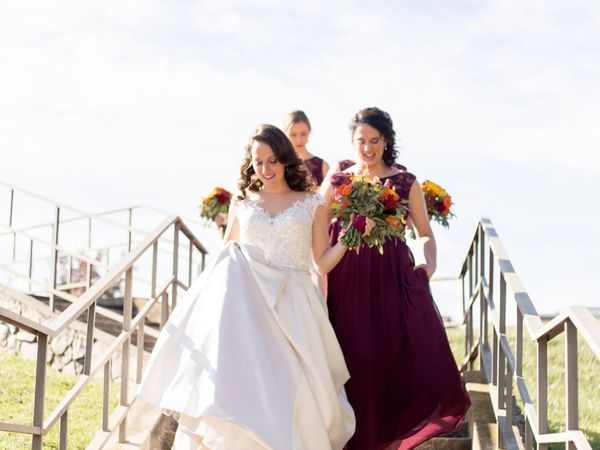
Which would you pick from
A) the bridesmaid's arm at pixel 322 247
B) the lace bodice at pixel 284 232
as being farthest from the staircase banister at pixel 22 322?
the bridesmaid's arm at pixel 322 247

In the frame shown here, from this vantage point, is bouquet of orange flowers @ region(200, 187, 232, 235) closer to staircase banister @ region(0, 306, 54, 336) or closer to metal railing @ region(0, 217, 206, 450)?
metal railing @ region(0, 217, 206, 450)

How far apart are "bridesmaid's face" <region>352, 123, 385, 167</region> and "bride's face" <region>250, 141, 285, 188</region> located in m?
0.67

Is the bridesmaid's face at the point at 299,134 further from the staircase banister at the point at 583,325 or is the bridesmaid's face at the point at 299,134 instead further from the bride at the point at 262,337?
the staircase banister at the point at 583,325

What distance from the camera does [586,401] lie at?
8.75 meters

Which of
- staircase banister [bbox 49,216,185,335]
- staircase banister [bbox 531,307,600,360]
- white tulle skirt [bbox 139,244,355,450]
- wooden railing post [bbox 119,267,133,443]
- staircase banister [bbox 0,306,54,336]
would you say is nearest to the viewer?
staircase banister [bbox 531,307,600,360]

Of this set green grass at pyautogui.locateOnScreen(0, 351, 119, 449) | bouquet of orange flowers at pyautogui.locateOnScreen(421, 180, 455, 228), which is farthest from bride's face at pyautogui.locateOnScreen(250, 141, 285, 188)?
green grass at pyautogui.locateOnScreen(0, 351, 119, 449)

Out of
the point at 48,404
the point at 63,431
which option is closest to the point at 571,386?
the point at 63,431

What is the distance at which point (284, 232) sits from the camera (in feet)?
19.8

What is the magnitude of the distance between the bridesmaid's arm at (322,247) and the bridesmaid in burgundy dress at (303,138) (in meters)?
1.58

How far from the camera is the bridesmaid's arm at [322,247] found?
19.9ft

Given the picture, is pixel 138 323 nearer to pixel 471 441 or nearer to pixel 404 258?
pixel 404 258

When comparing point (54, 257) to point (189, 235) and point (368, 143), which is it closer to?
point (189, 235)

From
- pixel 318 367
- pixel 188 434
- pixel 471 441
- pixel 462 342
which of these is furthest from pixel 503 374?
pixel 462 342

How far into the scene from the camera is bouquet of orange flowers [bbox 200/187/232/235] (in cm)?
786
